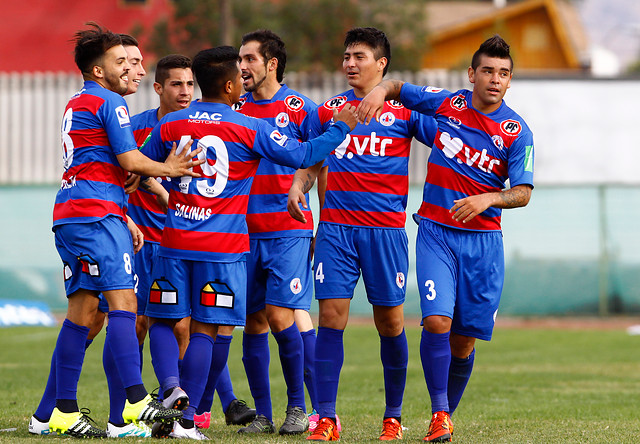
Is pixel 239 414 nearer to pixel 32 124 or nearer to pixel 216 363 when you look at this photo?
pixel 216 363

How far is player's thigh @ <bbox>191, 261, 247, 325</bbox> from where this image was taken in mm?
6000

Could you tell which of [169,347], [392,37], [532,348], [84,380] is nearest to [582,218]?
[532,348]

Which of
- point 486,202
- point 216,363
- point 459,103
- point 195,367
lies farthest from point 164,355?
point 459,103

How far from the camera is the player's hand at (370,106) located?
20.9 ft

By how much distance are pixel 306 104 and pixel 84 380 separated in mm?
4747

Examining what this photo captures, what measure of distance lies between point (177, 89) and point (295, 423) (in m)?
2.67

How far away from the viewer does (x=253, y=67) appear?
712 cm

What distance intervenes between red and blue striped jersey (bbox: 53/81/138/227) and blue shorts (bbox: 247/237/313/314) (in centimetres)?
125

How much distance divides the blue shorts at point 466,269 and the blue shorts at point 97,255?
1968 mm

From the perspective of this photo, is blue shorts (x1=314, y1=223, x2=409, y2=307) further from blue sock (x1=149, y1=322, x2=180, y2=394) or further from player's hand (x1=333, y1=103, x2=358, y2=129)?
A: blue sock (x1=149, y1=322, x2=180, y2=394)

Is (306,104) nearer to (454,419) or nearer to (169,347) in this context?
(169,347)

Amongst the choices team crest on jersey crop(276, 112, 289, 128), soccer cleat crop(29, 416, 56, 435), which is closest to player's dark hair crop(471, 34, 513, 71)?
team crest on jersey crop(276, 112, 289, 128)

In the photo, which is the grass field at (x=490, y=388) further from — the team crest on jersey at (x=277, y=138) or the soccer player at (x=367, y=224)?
the team crest on jersey at (x=277, y=138)

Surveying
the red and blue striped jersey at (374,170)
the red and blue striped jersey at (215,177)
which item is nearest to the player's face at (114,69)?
the red and blue striped jersey at (215,177)
